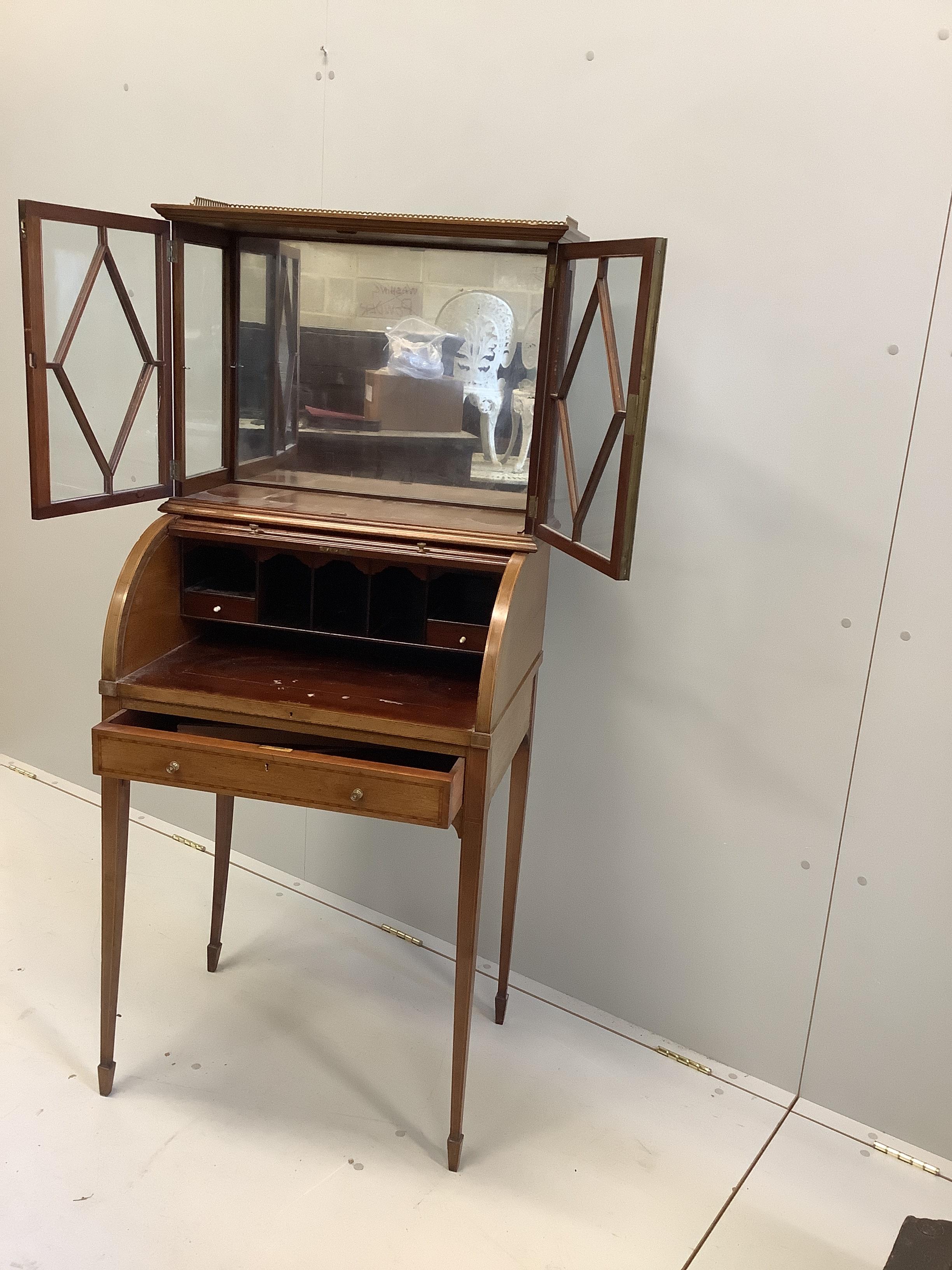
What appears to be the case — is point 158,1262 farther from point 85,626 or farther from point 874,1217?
point 85,626

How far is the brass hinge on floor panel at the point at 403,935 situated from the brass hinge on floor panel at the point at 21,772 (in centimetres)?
130

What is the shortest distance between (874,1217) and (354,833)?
4.54 feet

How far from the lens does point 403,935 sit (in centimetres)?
262

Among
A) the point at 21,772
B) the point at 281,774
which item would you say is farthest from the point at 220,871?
the point at 21,772

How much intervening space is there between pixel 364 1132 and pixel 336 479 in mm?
1276

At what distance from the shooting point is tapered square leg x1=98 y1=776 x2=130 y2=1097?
1928 millimetres

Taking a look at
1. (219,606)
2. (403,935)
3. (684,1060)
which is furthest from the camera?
(403,935)

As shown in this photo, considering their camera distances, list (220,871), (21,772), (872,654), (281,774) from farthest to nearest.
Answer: (21,772) < (220,871) < (872,654) < (281,774)

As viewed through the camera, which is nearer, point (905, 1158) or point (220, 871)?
point (905, 1158)

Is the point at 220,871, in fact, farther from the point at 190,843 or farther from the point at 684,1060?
the point at 684,1060

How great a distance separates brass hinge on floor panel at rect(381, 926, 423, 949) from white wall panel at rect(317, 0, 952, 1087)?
276 mm

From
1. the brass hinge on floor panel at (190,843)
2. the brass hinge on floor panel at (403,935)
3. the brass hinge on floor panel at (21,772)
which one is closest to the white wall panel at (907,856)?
the brass hinge on floor panel at (403,935)

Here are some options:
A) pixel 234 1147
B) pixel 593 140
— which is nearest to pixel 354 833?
pixel 234 1147

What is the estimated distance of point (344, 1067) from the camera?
2.17 meters
